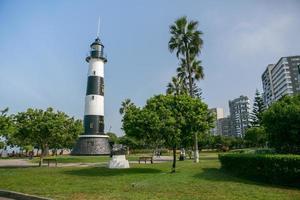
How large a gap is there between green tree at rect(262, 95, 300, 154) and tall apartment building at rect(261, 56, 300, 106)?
323 ft

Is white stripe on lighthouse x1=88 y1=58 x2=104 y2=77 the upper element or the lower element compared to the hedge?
upper

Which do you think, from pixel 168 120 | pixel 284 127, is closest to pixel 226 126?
pixel 284 127

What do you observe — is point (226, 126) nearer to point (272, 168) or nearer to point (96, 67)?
point (96, 67)

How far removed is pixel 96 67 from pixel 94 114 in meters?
8.30

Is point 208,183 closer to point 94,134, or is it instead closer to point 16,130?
point 16,130

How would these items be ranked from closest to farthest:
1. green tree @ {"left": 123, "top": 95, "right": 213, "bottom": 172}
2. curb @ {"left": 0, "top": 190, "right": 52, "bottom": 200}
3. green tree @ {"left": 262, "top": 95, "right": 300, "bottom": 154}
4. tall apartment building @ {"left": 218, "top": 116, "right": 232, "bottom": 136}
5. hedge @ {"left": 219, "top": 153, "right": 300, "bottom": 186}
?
curb @ {"left": 0, "top": 190, "right": 52, "bottom": 200} < hedge @ {"left": 219, "top": 153, "right": 300, "bottom": 186} < green tree @ {"left": 262, "top": 95, "right": 300, "bottom": 154} < green tree @ {"left": 123, "top": 95, "right": 213, "bottom": 172} < tall apartment building @ {"left": 218, "top": 116, "right": 232, "bottom": 136}

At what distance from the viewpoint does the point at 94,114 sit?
46531 mm

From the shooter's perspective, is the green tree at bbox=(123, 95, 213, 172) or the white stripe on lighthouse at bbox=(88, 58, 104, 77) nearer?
the green tree at bbox=(123, 95, 213, 172)

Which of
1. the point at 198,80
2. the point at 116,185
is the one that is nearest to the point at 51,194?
the point at 116,185

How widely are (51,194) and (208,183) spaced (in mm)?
7386

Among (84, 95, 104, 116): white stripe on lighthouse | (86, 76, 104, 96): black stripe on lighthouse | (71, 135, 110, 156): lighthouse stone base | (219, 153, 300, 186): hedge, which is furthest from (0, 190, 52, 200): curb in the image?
(86, 76, 104, 96): black stripe on lighthouse

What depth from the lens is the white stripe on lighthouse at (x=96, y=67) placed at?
156ft

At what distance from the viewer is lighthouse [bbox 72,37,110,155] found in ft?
151

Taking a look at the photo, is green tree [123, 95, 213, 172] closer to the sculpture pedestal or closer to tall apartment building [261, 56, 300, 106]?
the sculpture pedestal
